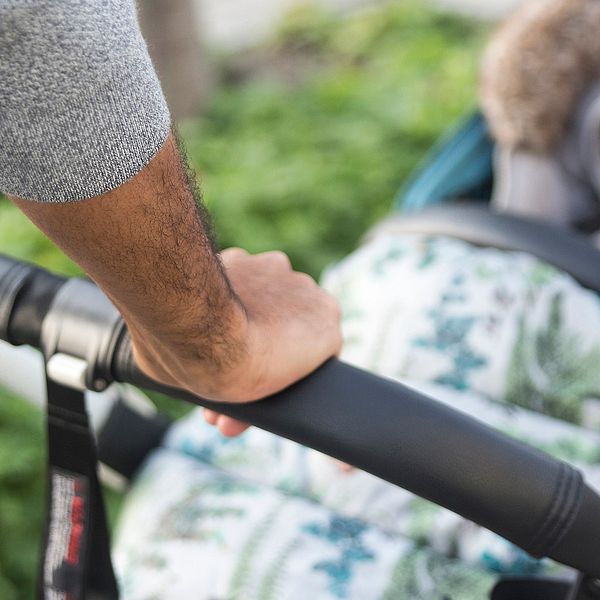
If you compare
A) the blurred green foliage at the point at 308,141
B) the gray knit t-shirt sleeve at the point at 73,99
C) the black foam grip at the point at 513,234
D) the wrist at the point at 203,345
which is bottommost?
the blurred green foliage at the point at 308,141

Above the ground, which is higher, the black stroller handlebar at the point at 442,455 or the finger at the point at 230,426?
the black stroller handlebar at the point at 442,455

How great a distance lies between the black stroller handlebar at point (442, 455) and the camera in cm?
78

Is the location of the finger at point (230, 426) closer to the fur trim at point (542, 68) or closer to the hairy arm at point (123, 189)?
Result: the hairy arm at point (123, 189)

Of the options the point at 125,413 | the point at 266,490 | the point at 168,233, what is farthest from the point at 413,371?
the point at 168,233

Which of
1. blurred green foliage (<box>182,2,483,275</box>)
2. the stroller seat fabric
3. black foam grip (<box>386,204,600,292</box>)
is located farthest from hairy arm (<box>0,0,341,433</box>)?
blurred green foliage (<box>182,2,483,275</box>)

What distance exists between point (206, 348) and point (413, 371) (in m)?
0.64

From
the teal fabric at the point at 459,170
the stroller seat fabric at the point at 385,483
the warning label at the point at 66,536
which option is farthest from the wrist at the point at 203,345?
the teal fabric at the point at 459,170

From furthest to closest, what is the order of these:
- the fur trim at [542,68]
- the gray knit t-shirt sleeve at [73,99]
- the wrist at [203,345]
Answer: the fur trim at [542,68] → the wrist at [203,345] → the gray knit t-shirt sleeve at [73,99]

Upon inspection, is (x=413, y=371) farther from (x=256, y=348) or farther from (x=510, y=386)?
(x=256, y=348)

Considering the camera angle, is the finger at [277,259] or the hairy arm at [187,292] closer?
the hairy arm at [187,292]

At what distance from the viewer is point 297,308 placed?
2.89 feet

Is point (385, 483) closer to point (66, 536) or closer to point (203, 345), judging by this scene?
point (66, 536)

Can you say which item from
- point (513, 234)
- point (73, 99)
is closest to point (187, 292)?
point (73, 99)

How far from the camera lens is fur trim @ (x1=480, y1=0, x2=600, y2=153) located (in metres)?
1.68
